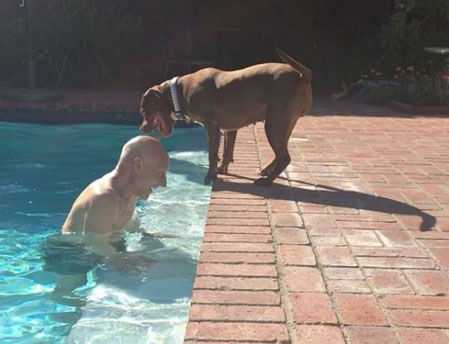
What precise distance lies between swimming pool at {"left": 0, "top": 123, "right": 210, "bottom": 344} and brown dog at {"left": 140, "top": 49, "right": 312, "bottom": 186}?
694mm

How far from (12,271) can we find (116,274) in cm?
81

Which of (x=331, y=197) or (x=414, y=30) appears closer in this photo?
(x=331, y=197)

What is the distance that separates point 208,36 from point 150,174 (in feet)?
35.2

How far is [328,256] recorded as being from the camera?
293cm

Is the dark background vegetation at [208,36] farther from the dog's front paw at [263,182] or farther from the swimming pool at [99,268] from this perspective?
the dog's front paw at [263,182]

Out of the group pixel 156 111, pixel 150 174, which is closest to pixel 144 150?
pixel 150 174

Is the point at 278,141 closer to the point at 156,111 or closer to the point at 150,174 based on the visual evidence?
the point at 156,111

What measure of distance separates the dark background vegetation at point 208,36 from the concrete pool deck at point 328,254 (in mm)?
7872

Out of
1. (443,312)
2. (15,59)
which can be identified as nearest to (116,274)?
(443,312)

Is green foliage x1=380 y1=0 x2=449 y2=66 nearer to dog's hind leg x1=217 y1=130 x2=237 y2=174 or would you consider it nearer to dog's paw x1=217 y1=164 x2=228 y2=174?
dog's hind leg x1=217 y1=130 x2=237 y2=174

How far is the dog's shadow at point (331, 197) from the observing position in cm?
378

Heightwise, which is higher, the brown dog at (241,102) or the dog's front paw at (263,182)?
the brown dog at (241,102)

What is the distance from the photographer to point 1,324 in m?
3.23

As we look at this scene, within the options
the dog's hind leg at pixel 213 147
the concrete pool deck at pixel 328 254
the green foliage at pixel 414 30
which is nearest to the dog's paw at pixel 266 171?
the concrete pool deck at pixel 328 254
